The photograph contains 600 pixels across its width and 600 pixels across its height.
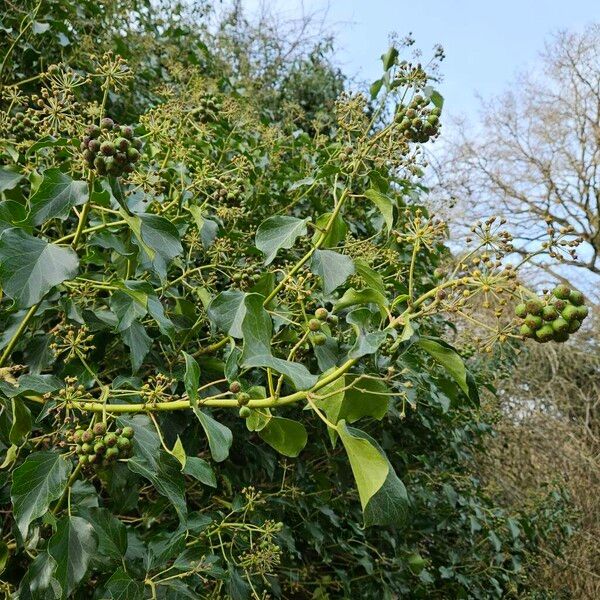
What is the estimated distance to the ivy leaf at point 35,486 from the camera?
112 cm

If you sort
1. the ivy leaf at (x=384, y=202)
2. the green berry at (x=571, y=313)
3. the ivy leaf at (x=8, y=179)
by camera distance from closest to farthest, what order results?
the green berry at (x=571, y=313) < the ivy leaf at (x=384, y=202) < the ivy leaf at (x=8, y=179)

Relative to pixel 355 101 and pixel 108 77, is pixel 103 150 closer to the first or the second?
pixel 108 77

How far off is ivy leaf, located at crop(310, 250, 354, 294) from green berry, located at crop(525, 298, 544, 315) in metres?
0.34

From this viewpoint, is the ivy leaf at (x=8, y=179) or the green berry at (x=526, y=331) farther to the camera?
the ivy leaf at (x=8, y=179)

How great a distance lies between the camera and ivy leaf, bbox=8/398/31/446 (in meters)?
1.21

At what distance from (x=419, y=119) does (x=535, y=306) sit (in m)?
0.53

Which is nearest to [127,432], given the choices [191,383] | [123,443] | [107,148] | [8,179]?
[123,443]

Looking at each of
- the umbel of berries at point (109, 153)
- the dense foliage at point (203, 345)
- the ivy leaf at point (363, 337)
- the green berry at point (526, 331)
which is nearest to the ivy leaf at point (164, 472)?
the dense foliage at point (203, 345)

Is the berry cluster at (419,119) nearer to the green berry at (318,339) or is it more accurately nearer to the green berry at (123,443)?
the green berry at (318,339)

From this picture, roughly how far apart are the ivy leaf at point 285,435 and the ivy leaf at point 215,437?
0.27ft

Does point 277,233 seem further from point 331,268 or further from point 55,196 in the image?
point 55,196

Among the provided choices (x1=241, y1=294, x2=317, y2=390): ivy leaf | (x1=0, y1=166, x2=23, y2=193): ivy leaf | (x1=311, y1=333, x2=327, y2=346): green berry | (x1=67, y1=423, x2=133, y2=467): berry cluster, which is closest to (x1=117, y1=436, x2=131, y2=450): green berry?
(x1=67, y1=423, x2=133, y2=467): berry cluster

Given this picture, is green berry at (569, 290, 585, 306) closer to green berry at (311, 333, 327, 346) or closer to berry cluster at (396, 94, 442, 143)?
green berry at (311, 333, 327, 346)

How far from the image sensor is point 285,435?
122 centimetres
